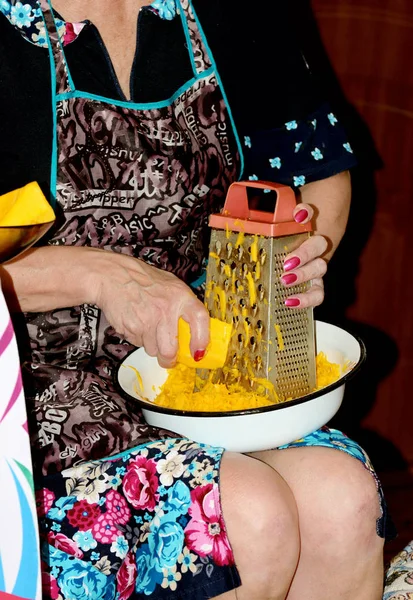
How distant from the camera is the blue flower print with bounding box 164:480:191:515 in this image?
42.4 inches

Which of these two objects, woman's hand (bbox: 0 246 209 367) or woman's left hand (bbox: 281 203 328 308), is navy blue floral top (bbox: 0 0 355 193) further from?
woman's left hand (bbox: 281 203 328 308)

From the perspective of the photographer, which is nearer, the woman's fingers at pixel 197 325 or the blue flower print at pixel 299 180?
the woman's fingers at pixel 197 325

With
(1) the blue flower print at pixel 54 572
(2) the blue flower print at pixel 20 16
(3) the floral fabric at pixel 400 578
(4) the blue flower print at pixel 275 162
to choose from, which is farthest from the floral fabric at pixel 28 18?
(3) the floral fabric at pixel 400 578

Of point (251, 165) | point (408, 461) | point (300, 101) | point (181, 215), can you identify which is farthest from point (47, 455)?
point (408, 461)

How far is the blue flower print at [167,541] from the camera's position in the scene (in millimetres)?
1070

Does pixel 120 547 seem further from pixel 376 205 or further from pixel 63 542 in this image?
pixel 376 205

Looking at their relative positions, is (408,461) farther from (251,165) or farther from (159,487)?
(159,487)

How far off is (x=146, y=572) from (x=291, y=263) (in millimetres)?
468

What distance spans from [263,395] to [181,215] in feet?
1.11

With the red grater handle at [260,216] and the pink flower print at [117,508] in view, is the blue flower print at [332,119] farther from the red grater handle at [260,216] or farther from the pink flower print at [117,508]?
the pink flower print at [117,508]

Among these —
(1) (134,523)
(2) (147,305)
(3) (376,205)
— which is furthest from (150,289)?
(3) (376,205)

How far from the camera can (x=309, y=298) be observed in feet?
3.90

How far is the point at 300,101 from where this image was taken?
1481mm

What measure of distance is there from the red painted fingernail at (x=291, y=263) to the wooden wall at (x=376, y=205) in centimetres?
104
